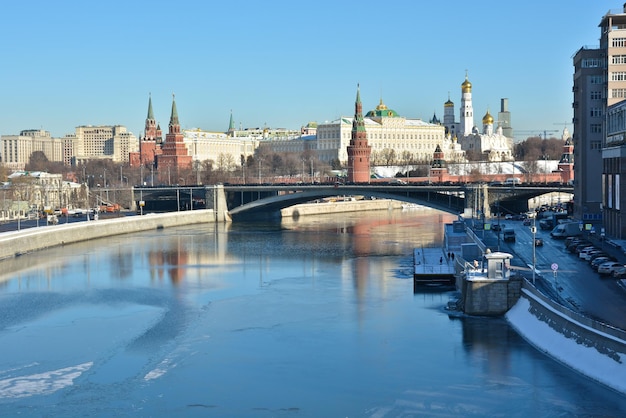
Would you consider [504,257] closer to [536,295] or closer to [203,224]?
[536,295]

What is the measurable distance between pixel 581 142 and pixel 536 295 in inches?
729

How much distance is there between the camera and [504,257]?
19.8 meters

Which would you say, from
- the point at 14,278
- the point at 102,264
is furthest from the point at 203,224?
the point at 14,278

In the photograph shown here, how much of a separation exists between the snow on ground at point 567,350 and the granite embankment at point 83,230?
19.5 metres

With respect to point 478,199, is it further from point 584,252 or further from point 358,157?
point 358,157

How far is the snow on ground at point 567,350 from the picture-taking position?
47.9 feet

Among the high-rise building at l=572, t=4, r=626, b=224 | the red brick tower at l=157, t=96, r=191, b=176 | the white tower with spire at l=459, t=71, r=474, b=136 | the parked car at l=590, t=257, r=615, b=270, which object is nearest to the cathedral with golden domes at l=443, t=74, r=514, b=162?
the white tower with spire at l=459, t=71, r=474, b=136

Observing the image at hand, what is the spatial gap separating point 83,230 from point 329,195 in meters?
14.3

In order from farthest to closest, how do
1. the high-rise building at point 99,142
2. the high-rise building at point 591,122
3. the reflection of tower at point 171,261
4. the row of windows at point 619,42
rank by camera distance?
the high-rise building at point 99,142
the high-rise building at point 591,122
the row of windows at point 619,42
the reflection of tower at point 171,261

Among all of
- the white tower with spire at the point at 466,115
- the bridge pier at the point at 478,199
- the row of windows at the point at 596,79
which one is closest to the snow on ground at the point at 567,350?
the row of windows at the point at 596,79

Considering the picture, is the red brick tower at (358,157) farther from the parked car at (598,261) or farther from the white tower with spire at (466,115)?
the white tower with spire at (466,115)

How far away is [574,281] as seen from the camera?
2111 cm

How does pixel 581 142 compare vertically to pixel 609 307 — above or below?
above

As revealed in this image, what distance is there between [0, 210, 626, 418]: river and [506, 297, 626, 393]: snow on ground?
20 centimetres
